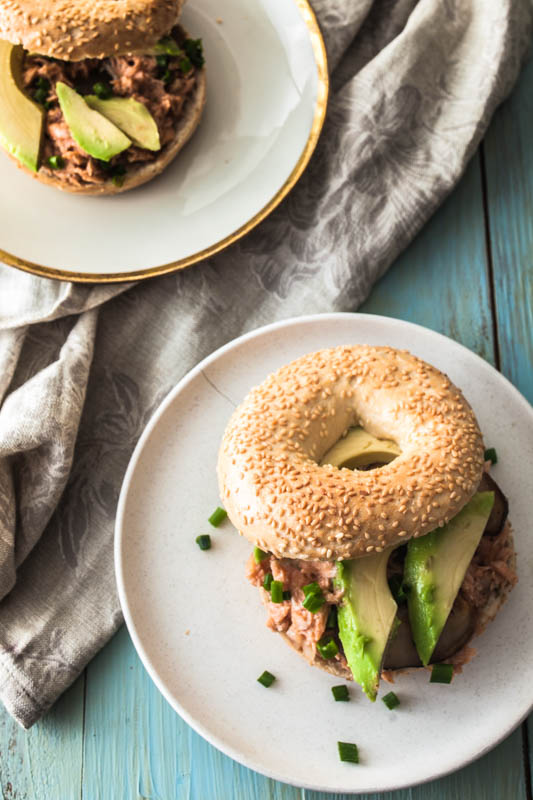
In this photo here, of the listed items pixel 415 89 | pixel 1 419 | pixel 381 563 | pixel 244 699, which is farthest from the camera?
pixel 415 89

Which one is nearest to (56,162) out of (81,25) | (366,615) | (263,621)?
(81,25)

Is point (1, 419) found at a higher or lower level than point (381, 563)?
higher

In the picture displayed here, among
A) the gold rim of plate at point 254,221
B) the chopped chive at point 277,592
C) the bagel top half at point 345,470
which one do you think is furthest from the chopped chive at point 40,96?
the chopped chive at point 277,592

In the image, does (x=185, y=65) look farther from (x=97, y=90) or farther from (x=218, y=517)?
(x=218, y=517)

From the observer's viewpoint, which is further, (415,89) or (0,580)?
(415,89)

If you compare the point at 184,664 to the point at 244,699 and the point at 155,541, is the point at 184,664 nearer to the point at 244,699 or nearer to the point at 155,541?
the point at 244,699

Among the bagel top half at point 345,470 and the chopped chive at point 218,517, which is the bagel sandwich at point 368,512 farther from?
the chopped chive at point 218,517

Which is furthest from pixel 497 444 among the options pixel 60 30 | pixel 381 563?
pixel 60 30
